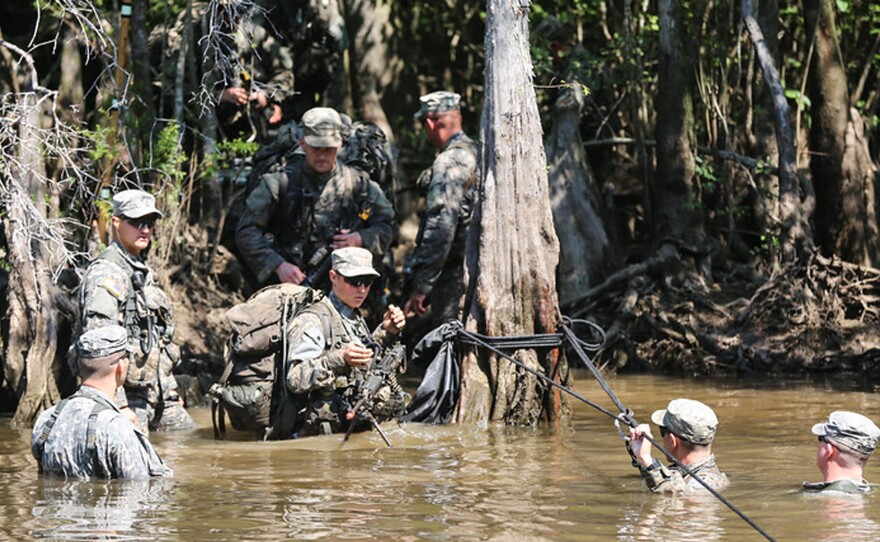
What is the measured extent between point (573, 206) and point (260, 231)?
4295 mm

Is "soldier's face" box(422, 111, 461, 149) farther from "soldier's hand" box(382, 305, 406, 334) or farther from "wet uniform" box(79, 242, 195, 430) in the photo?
"wet uniform" box(79, 242, 195, 430)

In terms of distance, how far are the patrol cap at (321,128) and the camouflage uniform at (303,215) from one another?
409 mm

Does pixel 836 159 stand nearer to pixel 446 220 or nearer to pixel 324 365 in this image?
pixel 446 220

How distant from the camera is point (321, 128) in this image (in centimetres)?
1141

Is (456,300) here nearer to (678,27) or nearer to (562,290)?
(562,290)

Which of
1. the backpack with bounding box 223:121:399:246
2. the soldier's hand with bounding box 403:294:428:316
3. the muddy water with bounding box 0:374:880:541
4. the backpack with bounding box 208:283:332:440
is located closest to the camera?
the muddy water with bounding box 0:374:880:541

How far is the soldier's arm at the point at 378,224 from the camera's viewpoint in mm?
12125

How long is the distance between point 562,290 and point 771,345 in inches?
85.0

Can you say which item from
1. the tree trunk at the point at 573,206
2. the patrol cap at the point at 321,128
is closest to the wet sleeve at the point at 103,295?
the patrol cap at the point at 321,128

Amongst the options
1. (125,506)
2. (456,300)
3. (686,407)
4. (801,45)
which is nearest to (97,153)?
(456,300)

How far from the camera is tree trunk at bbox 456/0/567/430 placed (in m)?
10.4

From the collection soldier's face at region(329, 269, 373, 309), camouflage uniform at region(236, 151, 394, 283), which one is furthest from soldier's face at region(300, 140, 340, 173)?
soldier's face at region(329, 269, 373, 309)

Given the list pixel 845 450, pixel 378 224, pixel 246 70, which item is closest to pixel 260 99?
pixel 246 70

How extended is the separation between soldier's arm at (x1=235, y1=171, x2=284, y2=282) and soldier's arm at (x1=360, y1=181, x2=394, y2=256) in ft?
2.44
